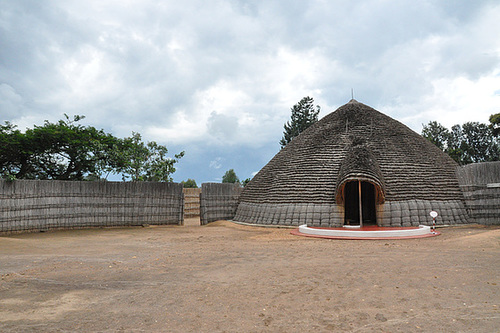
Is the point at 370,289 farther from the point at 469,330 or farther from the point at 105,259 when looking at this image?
the point at 105,259

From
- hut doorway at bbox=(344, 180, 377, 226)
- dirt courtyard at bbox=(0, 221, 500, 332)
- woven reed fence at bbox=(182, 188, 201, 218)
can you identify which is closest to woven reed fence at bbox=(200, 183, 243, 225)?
woven reed fence at bbox=(182, 188, 201, 218)

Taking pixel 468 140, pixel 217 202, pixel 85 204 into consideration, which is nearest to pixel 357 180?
pixel 217 202

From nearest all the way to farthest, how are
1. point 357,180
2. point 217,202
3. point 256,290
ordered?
point 256,290 → point 357,180 → point 217,202

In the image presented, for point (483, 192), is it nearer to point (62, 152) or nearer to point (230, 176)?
point (62, 152)

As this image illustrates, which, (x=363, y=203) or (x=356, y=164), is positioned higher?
(x=356, y=164)

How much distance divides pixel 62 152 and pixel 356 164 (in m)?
14.5

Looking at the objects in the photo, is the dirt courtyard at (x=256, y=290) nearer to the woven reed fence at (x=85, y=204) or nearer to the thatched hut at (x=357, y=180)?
the thatched hut at (x=357, y=180)

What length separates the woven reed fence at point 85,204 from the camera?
1336 cm

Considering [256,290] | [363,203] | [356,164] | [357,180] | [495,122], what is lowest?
[256,290]

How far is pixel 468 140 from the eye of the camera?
3822 centimetres

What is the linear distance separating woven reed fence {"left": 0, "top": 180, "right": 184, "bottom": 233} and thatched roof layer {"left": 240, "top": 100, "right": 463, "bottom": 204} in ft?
14.1

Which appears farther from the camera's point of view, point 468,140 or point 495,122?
point 468,140

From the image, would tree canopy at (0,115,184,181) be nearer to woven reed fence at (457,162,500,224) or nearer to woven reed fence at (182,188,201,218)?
woven reed fence at (182,188,201,218)

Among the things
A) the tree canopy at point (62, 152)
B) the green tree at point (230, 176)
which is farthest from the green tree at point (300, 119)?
the tree canopy at point (62, 152)
